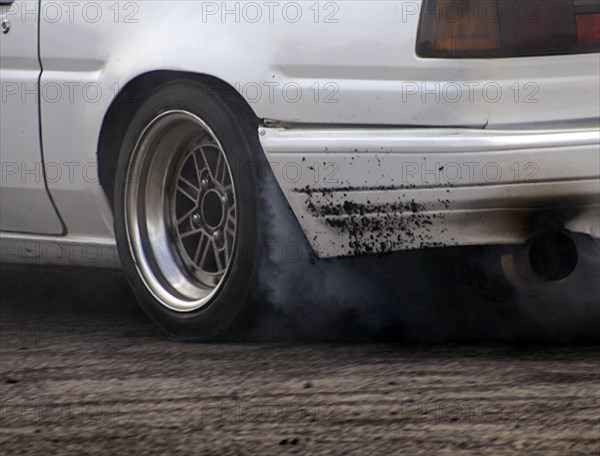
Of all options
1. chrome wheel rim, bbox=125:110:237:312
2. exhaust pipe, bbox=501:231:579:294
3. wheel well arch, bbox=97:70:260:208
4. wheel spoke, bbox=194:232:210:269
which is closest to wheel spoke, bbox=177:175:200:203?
chrome wheel rim, bbox=125:110:237:312

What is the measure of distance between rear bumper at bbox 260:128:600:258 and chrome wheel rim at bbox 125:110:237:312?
447 mm

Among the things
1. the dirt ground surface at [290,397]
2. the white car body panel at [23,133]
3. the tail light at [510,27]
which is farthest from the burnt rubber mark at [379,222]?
the white car body panel at [23,133]

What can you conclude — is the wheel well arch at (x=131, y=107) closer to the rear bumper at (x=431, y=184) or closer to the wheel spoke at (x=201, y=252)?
the rear bumper at (x=431, y=184)

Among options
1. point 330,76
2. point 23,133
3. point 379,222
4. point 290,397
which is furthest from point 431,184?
point 23,133

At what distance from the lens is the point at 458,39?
4.23 m

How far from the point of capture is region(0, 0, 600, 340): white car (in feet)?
13.7

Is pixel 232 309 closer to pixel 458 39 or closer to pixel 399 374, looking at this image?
pixel 399 374

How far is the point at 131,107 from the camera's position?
504 centimetres

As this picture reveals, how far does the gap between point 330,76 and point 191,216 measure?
0.85 m

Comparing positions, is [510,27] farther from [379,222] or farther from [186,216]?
[186,216]

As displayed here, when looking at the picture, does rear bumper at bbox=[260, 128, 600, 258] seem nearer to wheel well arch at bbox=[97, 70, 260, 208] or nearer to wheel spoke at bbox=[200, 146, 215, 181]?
wheel well arch at bbox=[97, 70, 260, 208]

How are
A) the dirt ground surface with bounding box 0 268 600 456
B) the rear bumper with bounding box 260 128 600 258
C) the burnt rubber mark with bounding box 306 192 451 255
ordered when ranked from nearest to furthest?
the dirt ground surface with bounding box 0 268 600 456 < the rear bumper with bounding box 260 128 600 258 < the burnt rubber mark with bounding box 306 192 451 255

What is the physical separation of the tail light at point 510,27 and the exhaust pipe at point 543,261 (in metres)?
0.56

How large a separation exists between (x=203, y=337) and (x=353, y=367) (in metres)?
0.66
